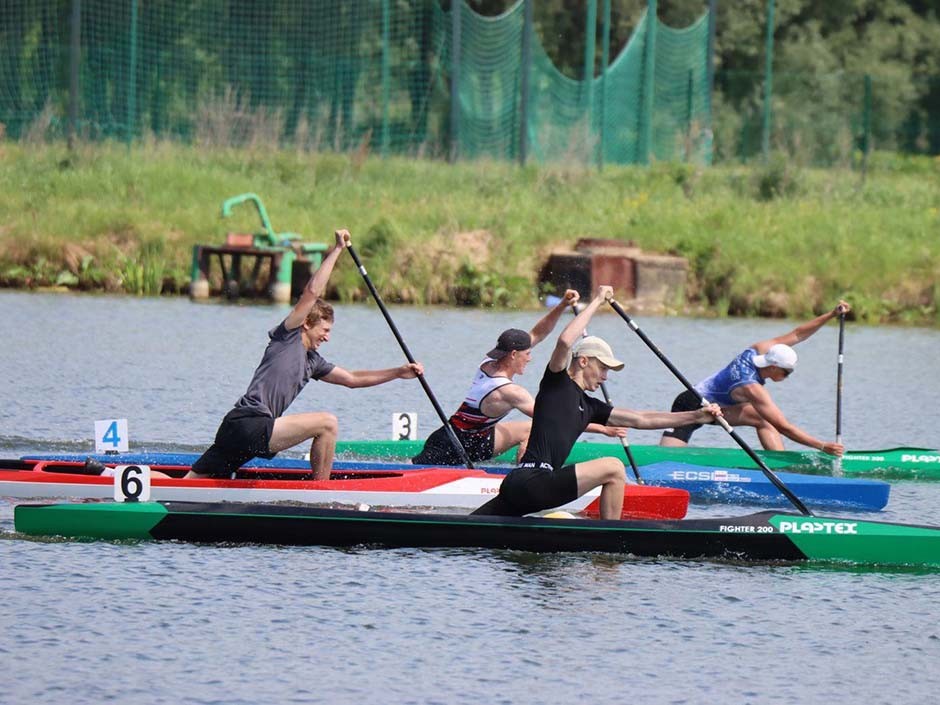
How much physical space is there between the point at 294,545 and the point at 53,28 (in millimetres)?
25403

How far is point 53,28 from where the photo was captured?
111 ft

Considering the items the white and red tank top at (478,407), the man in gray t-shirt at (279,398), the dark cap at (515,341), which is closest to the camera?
the man in gray t-shirt at (279,398)

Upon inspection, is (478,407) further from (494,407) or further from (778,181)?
(778,181)

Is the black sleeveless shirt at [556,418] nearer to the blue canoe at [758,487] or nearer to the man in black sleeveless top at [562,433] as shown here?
the man in black sleeveless top at [562,433]

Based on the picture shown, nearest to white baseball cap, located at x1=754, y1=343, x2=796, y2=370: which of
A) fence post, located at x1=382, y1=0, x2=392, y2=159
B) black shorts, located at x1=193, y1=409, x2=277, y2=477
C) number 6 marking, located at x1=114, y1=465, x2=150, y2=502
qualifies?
black shorts, located at x1=193, y1=409, x2=277, y2=477

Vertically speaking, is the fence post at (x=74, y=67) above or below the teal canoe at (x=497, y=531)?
above

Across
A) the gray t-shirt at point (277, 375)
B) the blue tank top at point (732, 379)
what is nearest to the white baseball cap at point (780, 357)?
the blue tank top at point (732, 379)

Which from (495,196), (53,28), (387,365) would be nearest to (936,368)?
(387,365)

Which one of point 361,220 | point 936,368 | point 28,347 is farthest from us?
point 361,220

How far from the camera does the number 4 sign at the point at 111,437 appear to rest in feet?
40.2

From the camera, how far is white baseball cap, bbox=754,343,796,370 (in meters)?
13.4

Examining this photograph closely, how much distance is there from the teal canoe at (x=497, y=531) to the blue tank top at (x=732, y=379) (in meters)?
3.30

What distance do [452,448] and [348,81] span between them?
2224 cm

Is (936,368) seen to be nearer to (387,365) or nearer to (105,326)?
(387,365)
